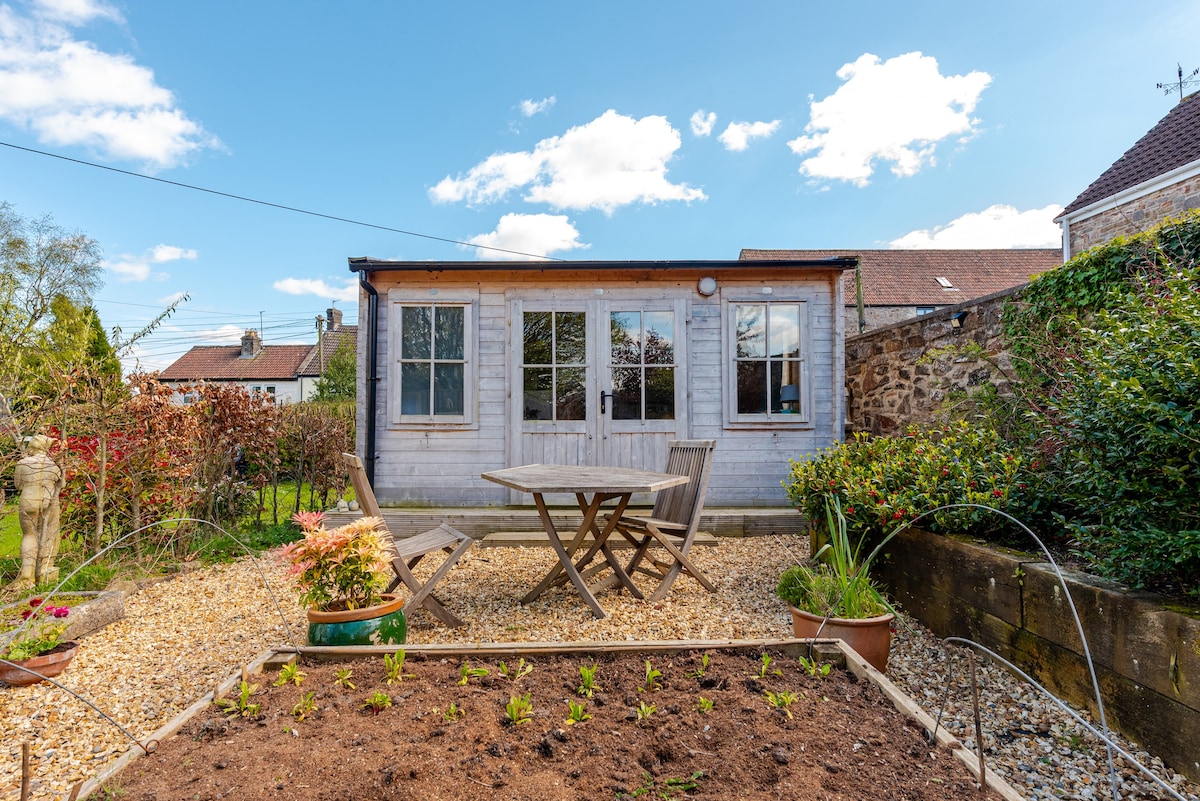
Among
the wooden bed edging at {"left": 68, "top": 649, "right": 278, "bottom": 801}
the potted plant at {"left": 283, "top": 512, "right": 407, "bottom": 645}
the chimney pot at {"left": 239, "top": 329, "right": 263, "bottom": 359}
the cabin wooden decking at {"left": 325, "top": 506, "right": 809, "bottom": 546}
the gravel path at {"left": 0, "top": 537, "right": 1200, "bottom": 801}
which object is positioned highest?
the chimney pot at {"left": 239, "top": 329, "right": 263, "bottom": 359}

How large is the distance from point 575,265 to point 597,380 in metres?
1.17

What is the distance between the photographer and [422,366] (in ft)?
18.4

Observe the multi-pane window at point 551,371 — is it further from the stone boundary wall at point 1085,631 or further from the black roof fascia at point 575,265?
the stone boundary wall at point 1085,631

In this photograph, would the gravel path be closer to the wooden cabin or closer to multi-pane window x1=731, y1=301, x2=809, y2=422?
the wooden cabin

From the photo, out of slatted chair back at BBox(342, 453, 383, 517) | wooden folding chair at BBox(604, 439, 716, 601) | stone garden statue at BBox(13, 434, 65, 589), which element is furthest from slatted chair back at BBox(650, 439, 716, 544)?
stone garden statue at BBox(13, 434, 65, 589)

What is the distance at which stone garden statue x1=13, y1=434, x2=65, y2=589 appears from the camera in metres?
3.49

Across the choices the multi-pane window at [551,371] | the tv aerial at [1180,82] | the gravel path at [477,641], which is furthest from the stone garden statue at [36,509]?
the tv aerial at [1180,82]

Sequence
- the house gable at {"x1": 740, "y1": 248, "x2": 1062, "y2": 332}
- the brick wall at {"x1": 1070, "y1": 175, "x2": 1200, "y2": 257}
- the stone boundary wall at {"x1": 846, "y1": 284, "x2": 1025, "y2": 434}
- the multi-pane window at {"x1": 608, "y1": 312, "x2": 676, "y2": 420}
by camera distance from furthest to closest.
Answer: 1. the house gable at {"x1": 740, "y1": 248, "x2": 1062, "y2": 332}
2. the brick wall at {"x1": 1070, "y1": 175, "x2": 1200, "y2": 257}
3. the multi-pane window at {"x1": 608, "y1": 312, "x2": 676, "y2": 420}
4. the stone boundary wall at {"x1": 846, "y1": 284, "x2": 1025, "y2": 434}

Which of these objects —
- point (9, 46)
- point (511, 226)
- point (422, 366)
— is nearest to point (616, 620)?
point (422, 366)

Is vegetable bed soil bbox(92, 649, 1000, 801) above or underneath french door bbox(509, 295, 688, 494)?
underneath

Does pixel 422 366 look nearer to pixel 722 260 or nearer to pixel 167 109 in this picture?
pixel 722 260

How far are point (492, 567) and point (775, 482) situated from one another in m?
3.00

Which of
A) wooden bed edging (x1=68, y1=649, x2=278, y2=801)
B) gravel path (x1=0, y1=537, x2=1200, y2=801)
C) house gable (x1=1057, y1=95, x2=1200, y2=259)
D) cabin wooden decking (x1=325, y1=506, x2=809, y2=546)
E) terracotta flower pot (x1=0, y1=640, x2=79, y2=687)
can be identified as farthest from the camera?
house gable (x1=1057, y1=95, x2=1200, y2=259)

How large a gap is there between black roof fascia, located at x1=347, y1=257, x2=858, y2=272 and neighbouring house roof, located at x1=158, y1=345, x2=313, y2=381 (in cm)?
2304
